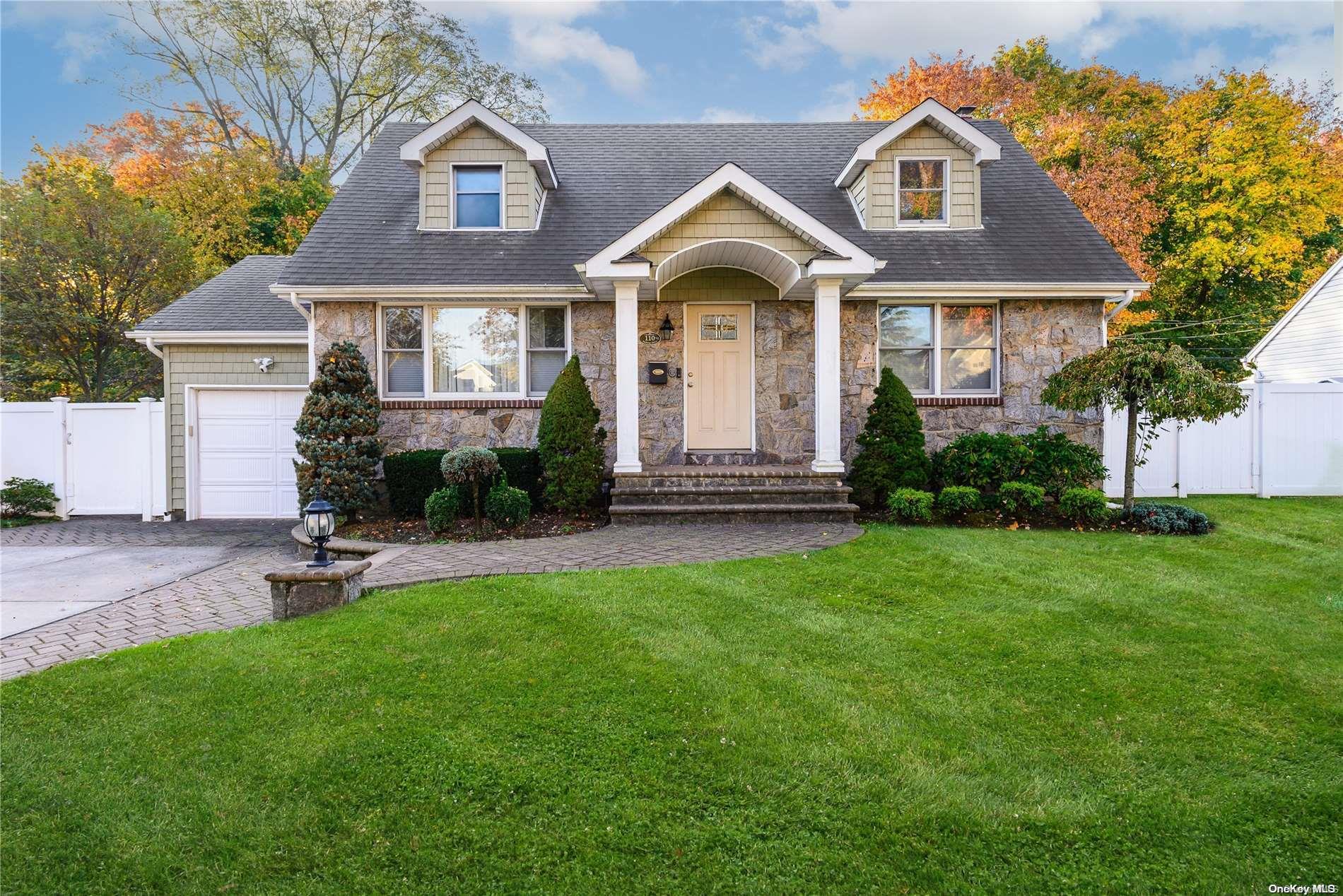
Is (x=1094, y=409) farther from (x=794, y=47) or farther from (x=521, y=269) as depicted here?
(x=794, y=47)

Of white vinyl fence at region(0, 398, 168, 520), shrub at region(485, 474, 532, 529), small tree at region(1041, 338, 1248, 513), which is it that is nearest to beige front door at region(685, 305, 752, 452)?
shrub at region(485, 474, 532, 529)

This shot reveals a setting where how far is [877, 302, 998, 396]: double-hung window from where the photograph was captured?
9719mm

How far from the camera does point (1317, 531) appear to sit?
23.6ft

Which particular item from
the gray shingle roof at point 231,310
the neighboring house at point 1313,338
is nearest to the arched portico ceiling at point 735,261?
the gray shingle roof at point 231,310

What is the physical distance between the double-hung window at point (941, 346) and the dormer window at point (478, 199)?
20.1 ft

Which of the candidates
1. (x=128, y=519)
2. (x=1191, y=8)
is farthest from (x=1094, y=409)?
(x=128, y=519)

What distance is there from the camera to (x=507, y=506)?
24.6 ft

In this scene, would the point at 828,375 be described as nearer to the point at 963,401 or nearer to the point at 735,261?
the point at 735,261

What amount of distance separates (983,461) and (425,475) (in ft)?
24.0

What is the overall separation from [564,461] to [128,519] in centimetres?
726

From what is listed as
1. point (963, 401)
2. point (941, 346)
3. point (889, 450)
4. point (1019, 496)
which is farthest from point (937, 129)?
point (1019, 496)

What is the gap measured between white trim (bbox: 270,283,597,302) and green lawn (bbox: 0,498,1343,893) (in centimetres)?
553

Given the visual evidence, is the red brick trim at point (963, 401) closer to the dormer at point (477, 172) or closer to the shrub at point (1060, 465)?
the shrub at point (1060, 465)

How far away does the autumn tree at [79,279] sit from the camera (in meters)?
12.1
